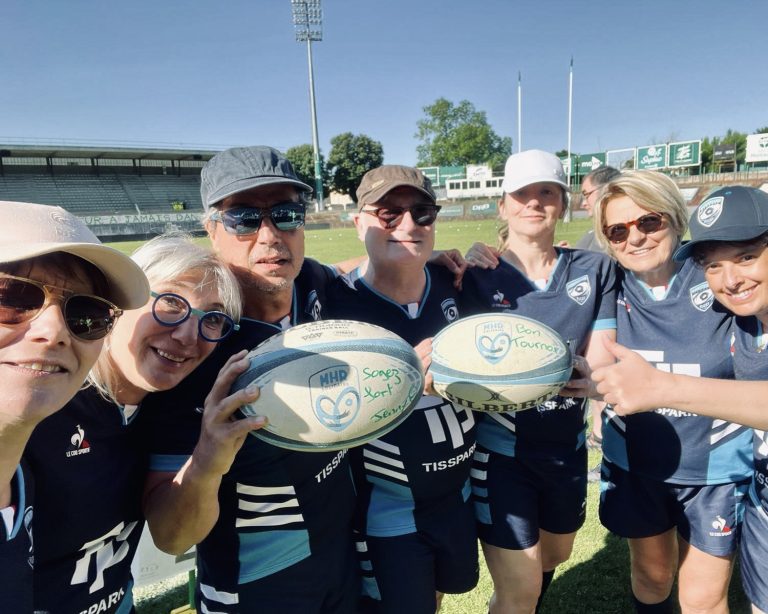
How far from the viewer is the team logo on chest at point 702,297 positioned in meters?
2.27

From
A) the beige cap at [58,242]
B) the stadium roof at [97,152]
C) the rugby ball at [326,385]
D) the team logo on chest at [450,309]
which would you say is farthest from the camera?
the stadium roof at [97,152]

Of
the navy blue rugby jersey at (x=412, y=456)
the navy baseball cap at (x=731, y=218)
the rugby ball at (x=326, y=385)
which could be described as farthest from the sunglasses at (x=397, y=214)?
the navy baseball cap at (x=731, y=218)

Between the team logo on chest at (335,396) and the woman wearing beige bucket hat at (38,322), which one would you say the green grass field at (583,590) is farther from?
the woman wearing beige bucket hat at (38,322)

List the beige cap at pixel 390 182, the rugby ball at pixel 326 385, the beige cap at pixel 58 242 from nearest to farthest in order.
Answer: the beige cap at pixel 58 242 < the rugby ball at pixel 326 385 < the beige cap at pixel 390 182

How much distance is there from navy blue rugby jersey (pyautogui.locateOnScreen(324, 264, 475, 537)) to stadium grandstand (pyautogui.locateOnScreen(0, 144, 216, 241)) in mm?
40026

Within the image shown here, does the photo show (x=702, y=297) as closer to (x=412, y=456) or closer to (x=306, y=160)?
(x=412, y=456)

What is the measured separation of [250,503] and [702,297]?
7.27ft

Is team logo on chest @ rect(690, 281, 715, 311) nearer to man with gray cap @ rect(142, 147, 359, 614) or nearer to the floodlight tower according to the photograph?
man with gray cap @ rect(142, 147, 359, 614)

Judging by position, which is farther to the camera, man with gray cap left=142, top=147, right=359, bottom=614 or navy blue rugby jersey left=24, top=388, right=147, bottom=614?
man with gray cap left=142, top=147, right=359, bottom=614

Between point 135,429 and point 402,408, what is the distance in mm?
1008

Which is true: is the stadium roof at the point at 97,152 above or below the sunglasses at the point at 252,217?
above

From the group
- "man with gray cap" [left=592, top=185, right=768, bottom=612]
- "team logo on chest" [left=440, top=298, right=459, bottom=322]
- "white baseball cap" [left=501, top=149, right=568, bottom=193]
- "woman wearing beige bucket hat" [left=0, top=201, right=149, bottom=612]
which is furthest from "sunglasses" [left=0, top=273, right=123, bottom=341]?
"white baseball cap" [left=501, top=149, right=568, bottom=193]

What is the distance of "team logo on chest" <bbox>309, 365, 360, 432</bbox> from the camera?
5.60 ft

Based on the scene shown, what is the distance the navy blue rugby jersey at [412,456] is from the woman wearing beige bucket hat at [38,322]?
1.24 metres
